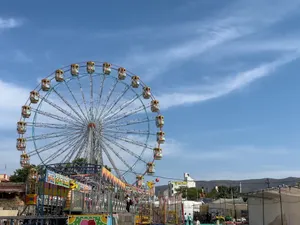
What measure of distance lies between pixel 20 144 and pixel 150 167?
1194 cm

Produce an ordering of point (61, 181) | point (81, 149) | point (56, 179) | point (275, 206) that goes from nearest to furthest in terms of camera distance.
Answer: point (56, 179)
point (61, 181)
point (275, 206)
point (81, 149)

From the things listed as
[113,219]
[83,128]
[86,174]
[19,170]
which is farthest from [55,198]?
[19,170]

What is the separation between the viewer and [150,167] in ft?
125

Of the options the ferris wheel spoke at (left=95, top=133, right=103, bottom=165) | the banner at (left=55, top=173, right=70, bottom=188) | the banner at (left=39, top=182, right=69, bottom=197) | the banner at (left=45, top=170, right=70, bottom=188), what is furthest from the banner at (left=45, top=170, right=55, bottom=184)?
the ferris wheel spoke at (left=95, top=133, right=103, bottom=165)

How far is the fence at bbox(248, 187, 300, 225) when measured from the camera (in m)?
22.1

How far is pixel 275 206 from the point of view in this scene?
24.0 meters

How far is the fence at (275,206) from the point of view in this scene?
22.1m

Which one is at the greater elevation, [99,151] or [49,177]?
[99,151]

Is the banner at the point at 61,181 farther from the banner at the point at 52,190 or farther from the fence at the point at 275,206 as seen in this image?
the fence at the point at 275,206

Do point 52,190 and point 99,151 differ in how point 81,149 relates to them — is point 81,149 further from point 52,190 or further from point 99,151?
point 52,190

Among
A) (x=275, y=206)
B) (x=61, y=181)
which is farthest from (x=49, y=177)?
(x=275, y=206)

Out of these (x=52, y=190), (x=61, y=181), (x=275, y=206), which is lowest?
(x=275, y=206)

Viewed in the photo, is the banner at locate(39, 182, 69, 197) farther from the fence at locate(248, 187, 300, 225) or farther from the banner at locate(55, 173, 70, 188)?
the fence at locate(248, 187, 300, 225)

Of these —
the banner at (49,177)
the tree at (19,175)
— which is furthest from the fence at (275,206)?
the tree at (19,175)
